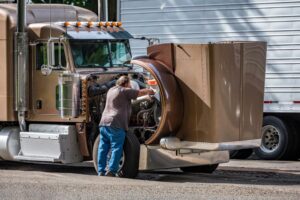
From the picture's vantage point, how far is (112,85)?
16.1 meters

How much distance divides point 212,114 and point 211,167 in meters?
1.96

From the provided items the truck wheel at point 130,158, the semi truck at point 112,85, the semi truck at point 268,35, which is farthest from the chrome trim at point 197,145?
the semi truck at point 268,35

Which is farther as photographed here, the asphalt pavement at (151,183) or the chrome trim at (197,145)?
the chrome trim at (197,145)

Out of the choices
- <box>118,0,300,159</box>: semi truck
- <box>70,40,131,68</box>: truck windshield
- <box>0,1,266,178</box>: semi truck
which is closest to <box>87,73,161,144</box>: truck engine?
<box>0,1,266,178</box>: semi truck

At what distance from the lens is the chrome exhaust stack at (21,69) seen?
16625 mm

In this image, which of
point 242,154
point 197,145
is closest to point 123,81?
point 197,145

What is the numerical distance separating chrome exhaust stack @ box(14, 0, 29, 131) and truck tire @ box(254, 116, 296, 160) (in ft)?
18.4

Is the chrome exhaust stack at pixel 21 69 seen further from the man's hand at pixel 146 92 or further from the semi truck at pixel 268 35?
the semi truck at pixel 268 35

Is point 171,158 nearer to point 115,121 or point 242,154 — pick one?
point 115,121

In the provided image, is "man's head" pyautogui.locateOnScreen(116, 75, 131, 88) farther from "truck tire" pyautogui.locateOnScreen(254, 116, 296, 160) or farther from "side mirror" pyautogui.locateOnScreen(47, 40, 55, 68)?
"truck tire" pyautogui.locateOnScreen(254, 116, 296, 160)

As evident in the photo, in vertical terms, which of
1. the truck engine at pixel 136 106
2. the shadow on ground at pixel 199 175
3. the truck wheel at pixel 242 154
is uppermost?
the truck engine at pixel 136 106

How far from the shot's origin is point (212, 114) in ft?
48.9

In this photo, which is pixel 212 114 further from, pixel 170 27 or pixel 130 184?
pixel 170 27

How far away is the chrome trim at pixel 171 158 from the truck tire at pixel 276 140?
3.87 meters
